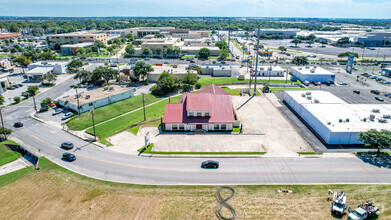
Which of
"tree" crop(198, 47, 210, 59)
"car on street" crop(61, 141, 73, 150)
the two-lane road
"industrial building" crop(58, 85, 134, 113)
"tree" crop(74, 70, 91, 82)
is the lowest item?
the two-lane road

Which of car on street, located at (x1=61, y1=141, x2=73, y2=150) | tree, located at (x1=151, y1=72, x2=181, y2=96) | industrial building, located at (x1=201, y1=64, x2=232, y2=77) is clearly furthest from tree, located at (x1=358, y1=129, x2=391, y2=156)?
industrial building, located at (x1=201, y1=64, x2=232, y2=77)

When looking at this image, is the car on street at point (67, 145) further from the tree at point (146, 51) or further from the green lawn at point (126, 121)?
the tree at point (146, 51)

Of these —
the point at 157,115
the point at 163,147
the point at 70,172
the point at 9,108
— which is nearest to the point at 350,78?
the point at 157,115

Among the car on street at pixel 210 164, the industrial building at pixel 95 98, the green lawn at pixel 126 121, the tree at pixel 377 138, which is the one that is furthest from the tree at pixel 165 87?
the tree at pixel 377 138

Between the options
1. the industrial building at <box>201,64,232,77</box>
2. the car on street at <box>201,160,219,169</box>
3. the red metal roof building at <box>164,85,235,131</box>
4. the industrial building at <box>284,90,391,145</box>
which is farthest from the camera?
the industrial building at <box>201,64,232,77</box>

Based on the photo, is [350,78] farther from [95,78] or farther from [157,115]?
[95,78]

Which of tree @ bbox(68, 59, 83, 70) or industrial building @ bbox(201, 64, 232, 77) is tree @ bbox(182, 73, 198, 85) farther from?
tree @ bbox(68, 59, 83, 70)

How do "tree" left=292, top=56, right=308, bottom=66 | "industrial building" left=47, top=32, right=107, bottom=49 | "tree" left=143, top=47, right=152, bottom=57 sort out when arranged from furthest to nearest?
1. "industrial building" left=47, top=32, right=107, bottom=49
2. "tree" left=143, top=47, right=152, bottom=57
3. "tree" left=292, top=56, right=308, bottom=66
